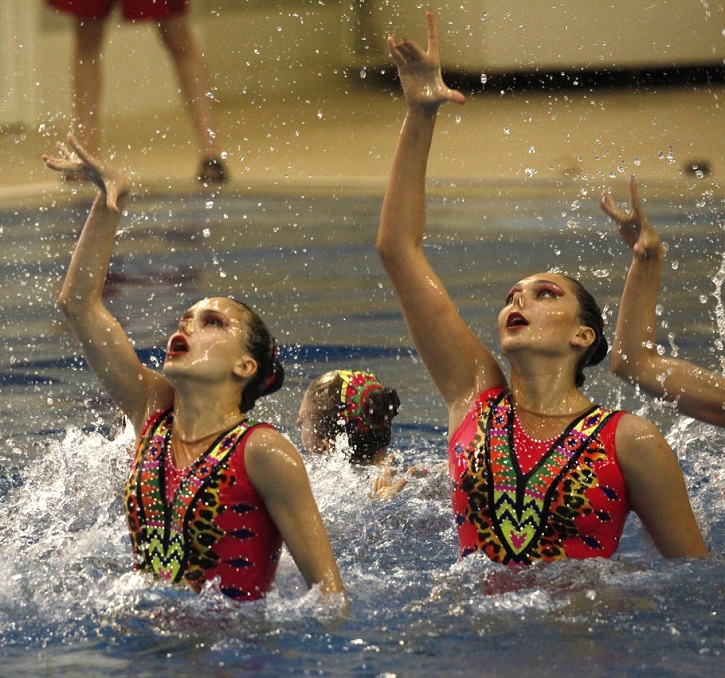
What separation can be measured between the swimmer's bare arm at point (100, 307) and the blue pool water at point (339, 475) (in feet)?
1.47

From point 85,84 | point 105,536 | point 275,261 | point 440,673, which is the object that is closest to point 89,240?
point 105,536

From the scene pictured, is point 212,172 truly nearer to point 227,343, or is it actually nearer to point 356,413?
point 356,413

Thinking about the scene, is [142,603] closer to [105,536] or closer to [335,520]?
[105,536]

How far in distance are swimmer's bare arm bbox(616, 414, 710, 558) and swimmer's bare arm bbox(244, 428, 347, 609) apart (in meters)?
0.74

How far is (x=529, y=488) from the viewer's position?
10.9 ft

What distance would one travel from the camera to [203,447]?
321 centimetres

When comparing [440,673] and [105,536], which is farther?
[105,536]

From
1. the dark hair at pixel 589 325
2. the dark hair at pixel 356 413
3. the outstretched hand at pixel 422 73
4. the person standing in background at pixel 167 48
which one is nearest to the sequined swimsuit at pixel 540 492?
the dark hair at pixel 589 325

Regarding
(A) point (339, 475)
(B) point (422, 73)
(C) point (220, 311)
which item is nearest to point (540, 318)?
(B) point (422, 73)

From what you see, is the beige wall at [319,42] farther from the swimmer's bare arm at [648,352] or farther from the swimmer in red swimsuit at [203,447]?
the swimmer's bare arm at [648,352]

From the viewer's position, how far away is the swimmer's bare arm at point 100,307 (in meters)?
3.29

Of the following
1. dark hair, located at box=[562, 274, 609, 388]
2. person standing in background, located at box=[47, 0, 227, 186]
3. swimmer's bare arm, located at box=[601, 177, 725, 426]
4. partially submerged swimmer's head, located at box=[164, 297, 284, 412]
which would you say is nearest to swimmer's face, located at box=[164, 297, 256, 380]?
partially submerged swimmer's head, located at box=[164, 297, 284, 412]

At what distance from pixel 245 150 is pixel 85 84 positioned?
135cm

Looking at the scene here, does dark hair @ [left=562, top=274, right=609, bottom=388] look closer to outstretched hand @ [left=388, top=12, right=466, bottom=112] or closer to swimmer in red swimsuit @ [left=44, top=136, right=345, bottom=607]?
outstretched hand @ [left=388, top=12, right=466, bottom=112]
